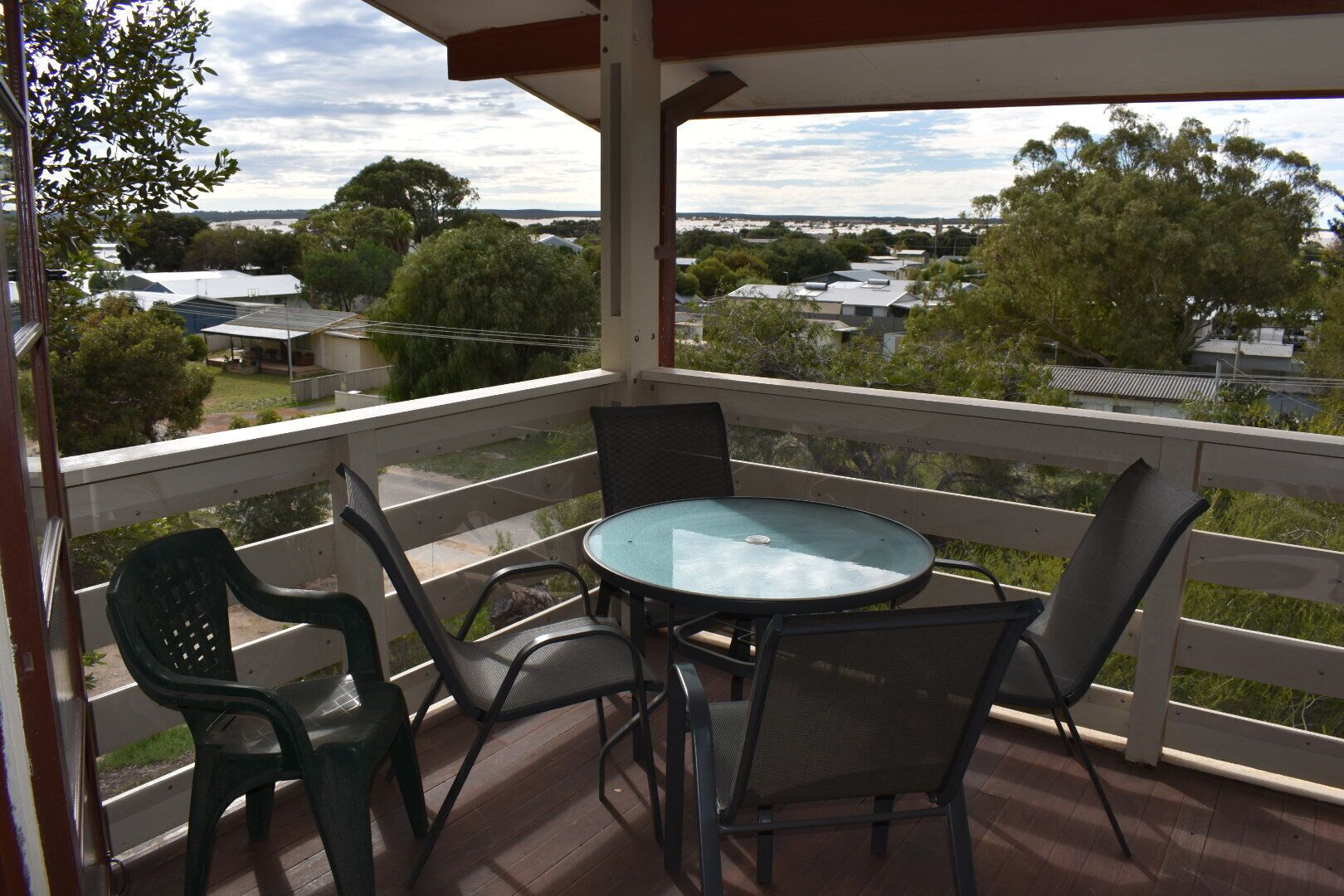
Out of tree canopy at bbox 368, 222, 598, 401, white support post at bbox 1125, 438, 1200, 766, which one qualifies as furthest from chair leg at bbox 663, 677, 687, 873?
tree canopy at bbox 368, 222, 598, 401

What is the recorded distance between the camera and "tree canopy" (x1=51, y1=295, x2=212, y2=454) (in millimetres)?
7668

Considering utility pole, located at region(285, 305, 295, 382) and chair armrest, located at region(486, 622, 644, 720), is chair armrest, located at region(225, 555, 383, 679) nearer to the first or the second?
chair armrest, located at region(486, 622, 644, 720)

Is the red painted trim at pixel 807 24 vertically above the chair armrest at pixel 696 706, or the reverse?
the red painted trim at pixel 807 24

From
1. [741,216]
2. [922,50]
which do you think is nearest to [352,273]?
[741,216]

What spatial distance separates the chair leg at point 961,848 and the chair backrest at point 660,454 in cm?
165

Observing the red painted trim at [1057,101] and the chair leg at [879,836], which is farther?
the red painted trim at [1057,101]

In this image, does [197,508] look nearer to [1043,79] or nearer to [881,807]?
[881,807]

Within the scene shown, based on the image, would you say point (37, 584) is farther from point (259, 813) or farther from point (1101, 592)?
point (1101, 592)

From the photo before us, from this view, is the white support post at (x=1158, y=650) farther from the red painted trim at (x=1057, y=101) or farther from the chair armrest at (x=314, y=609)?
the chair armrest at (x=314, y=609)

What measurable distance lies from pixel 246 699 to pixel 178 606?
38 centimetres

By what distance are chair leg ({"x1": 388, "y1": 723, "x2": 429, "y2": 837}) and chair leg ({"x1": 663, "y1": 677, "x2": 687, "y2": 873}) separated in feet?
2.12

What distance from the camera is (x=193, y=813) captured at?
201 cm

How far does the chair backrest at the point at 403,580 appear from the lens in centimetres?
206

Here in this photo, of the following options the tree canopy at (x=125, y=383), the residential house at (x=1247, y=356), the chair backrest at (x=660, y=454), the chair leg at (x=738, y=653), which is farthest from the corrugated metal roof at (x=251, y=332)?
the residential house at (x=1247, y=356)
